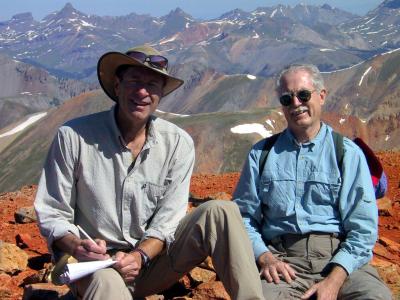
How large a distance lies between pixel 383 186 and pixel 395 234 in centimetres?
326

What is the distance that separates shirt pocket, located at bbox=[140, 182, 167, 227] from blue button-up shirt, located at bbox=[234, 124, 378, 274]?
0.88 m

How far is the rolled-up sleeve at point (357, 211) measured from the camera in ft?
18.2

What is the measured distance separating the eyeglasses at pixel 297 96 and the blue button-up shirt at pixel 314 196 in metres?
0.33

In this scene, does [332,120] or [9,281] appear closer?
[9,281]

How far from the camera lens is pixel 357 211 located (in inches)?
221

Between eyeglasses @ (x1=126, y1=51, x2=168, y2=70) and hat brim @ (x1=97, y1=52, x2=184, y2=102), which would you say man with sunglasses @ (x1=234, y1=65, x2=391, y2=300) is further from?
eyeglasses @ (x1=126, y1=51, x2=168, y2=70)

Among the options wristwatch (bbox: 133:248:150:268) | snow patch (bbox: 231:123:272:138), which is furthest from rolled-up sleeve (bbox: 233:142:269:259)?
snow patch (bbox: 231:123:272:138)

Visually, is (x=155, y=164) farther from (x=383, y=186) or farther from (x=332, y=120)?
(x=332, y=120)

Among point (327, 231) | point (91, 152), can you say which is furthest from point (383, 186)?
point (91, 152)

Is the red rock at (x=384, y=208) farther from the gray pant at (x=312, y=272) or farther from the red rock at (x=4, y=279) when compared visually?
the red rock at (x=4, y=279)

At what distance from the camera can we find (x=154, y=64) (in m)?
5.34

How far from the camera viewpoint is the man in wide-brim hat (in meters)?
Result: 5.18

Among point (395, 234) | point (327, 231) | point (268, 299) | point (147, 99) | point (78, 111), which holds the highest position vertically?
point (147, 99)

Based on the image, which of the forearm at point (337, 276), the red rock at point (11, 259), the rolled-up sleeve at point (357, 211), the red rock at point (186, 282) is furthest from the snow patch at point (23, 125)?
the forearm at point (337, 276)
